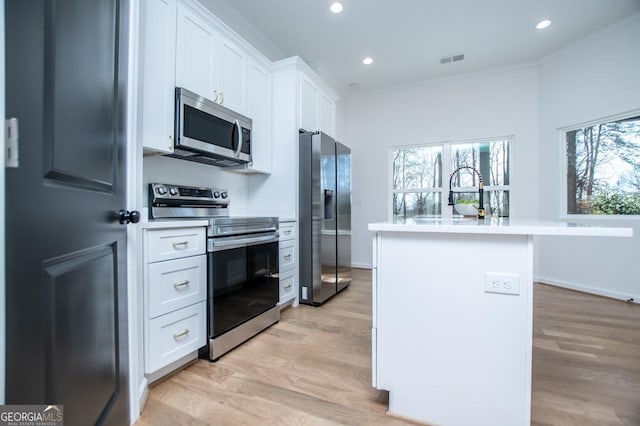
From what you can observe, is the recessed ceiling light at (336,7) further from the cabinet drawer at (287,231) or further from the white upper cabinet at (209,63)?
the cabinet drawer at (287,231)

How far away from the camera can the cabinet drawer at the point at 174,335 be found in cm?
154

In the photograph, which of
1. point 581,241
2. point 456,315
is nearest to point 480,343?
point 456,315

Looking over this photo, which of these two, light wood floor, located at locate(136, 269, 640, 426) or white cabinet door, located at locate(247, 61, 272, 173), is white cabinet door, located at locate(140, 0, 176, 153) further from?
light wood floor, located at locate(136, 269, 640, 426)

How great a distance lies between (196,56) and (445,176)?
3764 millimetres

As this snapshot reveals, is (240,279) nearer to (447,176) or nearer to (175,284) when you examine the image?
(175,284)

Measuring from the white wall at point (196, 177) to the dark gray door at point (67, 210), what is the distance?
1085 millimetres

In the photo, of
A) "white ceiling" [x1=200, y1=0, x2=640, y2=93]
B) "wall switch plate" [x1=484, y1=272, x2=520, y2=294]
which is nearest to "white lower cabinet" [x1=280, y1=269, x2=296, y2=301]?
"wall switch plate" [x1=484, y1=272, x2=520, y2=294]

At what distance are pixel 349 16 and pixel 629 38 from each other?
3014 millimetres

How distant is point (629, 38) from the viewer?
10.4 feet

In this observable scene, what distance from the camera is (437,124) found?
4551mm

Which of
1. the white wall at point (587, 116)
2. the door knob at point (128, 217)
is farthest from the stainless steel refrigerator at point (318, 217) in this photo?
the white wall at point (587, 116)

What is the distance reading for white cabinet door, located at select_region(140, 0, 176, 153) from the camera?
5.96 ft

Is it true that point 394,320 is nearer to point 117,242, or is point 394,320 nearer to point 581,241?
point 117,242

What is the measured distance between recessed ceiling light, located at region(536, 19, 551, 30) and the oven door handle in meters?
3.66
